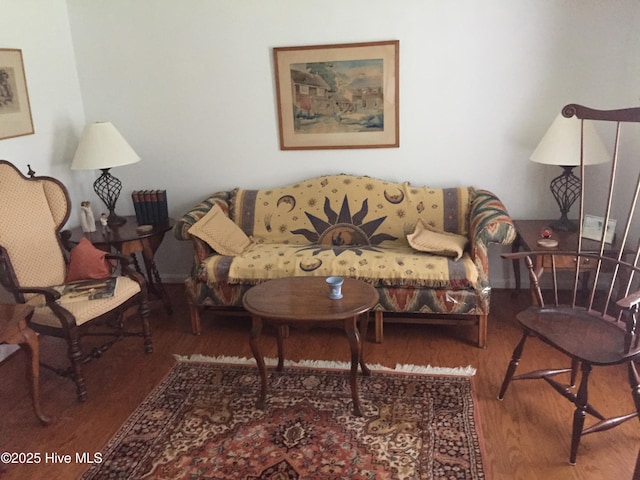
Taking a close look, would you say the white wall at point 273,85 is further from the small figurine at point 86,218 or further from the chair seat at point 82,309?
the chair seat at point 82,309

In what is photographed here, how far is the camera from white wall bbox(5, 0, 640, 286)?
11.5ft

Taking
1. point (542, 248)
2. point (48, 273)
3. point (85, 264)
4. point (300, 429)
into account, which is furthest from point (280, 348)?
point (542, 248)

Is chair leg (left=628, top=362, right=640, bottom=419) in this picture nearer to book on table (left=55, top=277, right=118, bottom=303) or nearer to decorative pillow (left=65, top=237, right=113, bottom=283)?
book on table (left=55, top=277, right=118, bottom=303)

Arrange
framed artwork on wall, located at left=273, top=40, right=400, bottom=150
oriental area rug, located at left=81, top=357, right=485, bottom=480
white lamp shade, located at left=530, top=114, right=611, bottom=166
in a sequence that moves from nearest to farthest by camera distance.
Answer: oriental area rug, located at left=81, top=357, right=485, bottom=480 < white lamp shade, located at left=530, top=114, right=611, bottom=166 < framed artwork on wall, located at left=273, top=40, right=400, bottom=150

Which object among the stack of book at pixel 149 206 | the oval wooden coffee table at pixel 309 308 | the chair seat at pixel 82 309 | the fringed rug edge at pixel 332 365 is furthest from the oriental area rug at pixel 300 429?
the stack of book at pixel 149 206

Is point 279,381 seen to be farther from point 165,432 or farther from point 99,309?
point 99,309

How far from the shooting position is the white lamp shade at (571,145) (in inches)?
126

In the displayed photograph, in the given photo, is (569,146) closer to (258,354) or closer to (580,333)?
(580,333)

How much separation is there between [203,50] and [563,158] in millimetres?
2580

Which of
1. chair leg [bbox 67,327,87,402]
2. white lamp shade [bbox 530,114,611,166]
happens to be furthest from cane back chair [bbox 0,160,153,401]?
white lamp shade [bbox 530,114,611,166]

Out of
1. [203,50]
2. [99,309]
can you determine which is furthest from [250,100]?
[99,309]

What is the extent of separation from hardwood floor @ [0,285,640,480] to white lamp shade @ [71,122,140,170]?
1.12m

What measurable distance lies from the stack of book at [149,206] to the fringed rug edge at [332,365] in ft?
3.49

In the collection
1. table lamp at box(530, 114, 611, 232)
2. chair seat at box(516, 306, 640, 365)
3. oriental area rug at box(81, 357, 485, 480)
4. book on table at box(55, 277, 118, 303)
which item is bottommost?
oriental area rug at box(81, 357, 485, 480)
